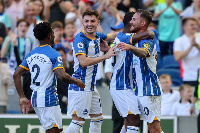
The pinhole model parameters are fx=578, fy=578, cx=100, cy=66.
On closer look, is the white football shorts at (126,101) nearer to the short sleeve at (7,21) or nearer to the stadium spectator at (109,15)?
the stadium spectator at (109,15)

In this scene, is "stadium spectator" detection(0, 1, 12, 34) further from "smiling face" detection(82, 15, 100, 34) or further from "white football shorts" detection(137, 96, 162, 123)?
"white football shorts" detection(137, 96, 162, 123)

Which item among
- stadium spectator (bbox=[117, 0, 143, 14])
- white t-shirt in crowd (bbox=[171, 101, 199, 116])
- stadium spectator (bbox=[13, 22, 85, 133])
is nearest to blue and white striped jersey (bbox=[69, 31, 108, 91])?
stadium spectator (bbox=[13, 22, 85, 133])

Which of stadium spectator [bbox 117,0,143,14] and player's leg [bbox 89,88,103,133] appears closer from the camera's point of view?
player's leg [bbox 89,88,103,133]

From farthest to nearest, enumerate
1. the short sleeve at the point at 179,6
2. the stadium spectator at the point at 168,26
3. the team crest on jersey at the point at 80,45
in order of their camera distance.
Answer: the short sleeve at the point at 179,6 → the stadium spectator at the point at 168,26 → the team crest on jersey at the point at 80,45

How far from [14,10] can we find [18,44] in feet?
6.27

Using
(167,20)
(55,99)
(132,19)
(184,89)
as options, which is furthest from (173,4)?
(55,99)

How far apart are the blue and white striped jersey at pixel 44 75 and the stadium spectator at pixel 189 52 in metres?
5.74

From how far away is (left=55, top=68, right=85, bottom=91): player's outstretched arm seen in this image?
9.02m

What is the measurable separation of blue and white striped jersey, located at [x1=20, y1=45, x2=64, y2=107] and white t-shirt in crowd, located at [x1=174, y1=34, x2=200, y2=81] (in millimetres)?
5732

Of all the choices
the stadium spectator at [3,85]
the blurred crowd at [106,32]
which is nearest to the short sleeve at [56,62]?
the blurred crowd at [106,32]

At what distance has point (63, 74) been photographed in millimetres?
9031

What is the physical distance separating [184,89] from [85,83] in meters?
3.73

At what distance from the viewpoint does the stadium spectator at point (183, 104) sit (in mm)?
13000

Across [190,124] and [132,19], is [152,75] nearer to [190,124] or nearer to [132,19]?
[132,19]
